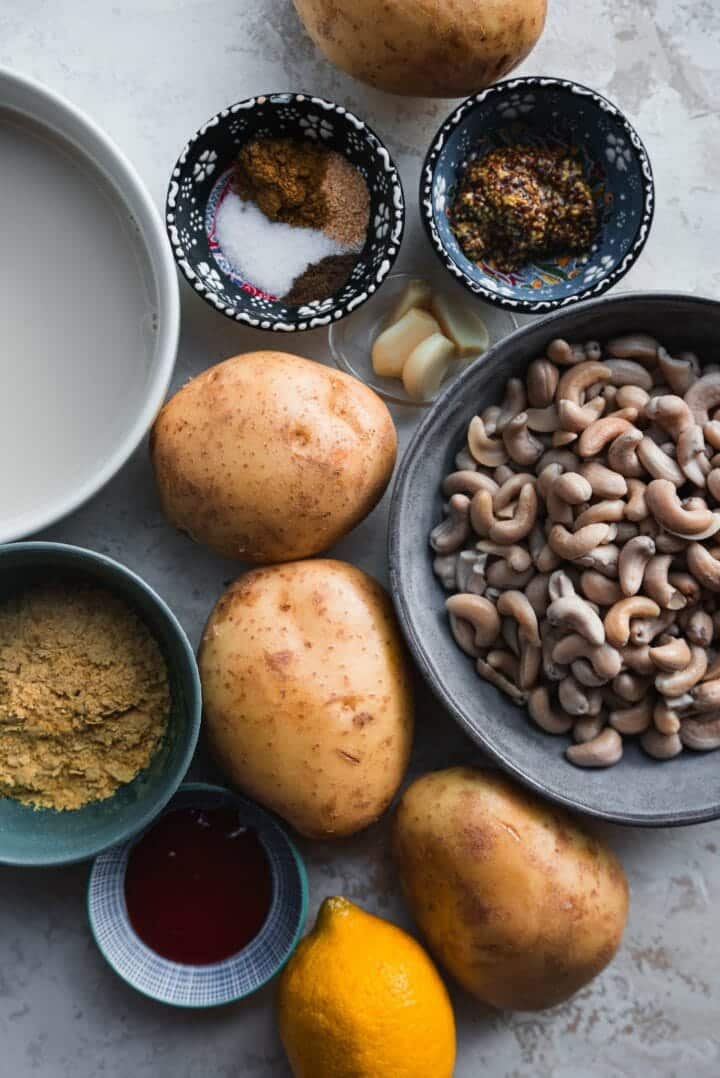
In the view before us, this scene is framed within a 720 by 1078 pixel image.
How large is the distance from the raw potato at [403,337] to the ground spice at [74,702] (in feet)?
1.38

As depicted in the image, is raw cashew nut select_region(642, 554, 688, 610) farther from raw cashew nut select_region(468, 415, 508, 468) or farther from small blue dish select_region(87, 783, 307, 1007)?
small blue dish select_region(87, 783, 307, 1007)

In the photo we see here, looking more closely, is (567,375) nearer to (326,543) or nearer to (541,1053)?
(326,543)

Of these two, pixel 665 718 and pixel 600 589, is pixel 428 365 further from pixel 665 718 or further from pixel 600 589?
pixel 665 718

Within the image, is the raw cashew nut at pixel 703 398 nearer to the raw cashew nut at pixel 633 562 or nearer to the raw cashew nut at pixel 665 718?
the raw cashew nut at pixel 633 562

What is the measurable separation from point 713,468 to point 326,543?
1.36 ft

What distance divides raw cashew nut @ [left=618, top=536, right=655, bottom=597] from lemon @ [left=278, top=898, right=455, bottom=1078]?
1.47ft

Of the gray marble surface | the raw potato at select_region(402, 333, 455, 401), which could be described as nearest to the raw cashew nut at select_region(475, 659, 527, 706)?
the gray marble surface

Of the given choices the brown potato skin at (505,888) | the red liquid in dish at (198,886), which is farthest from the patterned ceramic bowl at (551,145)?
the red liquid in dish at (198,886)

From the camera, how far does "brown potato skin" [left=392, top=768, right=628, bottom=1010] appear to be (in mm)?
1029

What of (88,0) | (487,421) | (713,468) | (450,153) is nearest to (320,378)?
(487,421)

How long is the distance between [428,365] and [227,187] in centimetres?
31

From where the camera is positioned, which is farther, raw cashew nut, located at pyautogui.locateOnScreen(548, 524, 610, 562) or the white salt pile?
the white salt pile

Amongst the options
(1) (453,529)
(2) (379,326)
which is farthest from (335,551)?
(2) (379,326)

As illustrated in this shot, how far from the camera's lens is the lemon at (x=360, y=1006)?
39.0 inches
